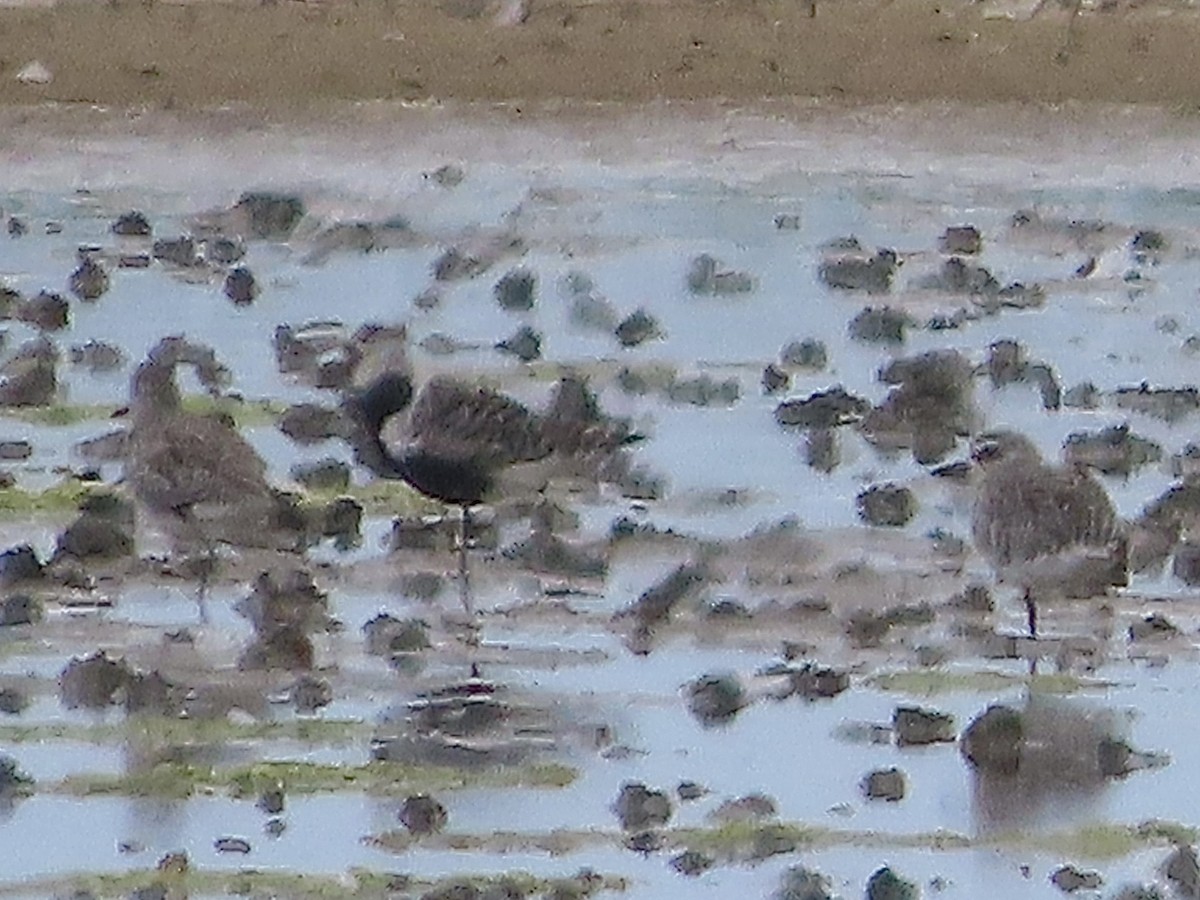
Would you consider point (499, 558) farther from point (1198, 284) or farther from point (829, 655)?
point (1198, 284)

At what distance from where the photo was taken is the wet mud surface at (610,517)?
904mm

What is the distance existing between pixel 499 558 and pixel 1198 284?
39 centimetres

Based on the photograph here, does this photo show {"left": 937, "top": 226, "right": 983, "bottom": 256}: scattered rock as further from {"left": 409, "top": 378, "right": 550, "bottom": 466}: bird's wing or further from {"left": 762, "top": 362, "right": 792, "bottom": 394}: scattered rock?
{"left": 409, "top": 378, "right": 550, "bottom": 466}: bird's wing

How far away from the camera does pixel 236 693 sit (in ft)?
3.10

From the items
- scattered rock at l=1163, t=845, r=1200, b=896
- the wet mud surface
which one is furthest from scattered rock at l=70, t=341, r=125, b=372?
scattered rock at l=1163, t=845, r=1200, b=896

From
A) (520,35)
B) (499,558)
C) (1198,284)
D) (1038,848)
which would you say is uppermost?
(520,35)

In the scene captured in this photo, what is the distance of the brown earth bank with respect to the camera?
1054 mm

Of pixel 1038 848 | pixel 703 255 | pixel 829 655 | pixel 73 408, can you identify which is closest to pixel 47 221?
pixel 73 408

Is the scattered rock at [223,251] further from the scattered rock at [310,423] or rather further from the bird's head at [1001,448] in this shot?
the bird's head at [1001,448]

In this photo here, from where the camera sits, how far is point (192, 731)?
0.93 meters

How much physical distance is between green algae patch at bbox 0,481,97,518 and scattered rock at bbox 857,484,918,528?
1.23 ft

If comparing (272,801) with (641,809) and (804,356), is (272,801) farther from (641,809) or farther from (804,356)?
(804,356)

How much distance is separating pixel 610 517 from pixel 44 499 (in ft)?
0.90

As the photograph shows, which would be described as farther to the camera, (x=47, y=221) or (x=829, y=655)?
(x=47, y=221)
